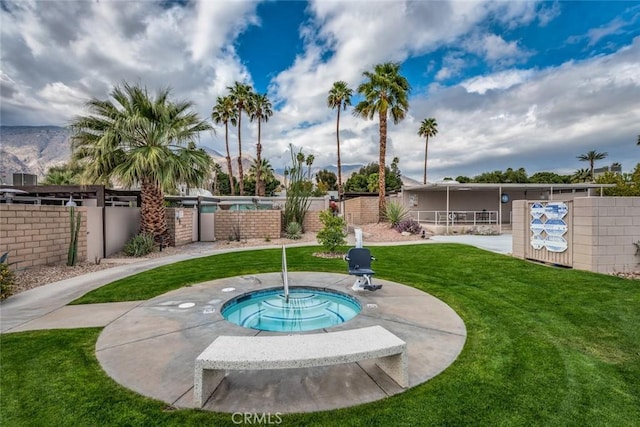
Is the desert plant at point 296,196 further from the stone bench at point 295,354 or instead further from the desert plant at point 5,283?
the stone bench at point 295,354

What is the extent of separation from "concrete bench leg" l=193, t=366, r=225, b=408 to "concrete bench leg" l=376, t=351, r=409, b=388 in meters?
1.73

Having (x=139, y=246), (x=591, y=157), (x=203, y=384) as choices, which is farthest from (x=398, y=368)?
(x=591, y=157)

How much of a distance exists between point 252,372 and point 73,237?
8.79 meters

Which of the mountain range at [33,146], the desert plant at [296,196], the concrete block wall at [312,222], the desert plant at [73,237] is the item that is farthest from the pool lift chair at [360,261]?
the mountain range at [33,146]

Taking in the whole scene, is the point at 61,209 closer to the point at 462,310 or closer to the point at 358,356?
the point at 358,356

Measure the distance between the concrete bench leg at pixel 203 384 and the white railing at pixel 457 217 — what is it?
60.4 feet

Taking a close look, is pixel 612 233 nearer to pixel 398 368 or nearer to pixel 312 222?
pixel 398 368

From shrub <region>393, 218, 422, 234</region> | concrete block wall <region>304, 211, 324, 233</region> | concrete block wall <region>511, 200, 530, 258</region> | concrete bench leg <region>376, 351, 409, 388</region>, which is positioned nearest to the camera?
concrete bench leg <region>376, 351, 409, 388</region>

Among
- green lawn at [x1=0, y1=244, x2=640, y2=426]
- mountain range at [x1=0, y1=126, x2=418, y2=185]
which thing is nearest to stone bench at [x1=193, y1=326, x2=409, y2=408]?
green lawn at [x1=0, y1=244, x2=640, y2=426]

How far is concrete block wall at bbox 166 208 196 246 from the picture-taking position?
13617 mm

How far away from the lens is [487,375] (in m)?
3.09

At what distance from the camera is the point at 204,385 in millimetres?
2691

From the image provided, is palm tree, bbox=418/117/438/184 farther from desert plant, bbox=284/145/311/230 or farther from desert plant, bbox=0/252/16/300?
desert plant, bbox=0/252/16/300

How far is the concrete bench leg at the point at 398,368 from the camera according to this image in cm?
289
